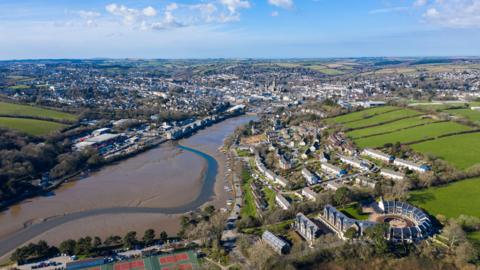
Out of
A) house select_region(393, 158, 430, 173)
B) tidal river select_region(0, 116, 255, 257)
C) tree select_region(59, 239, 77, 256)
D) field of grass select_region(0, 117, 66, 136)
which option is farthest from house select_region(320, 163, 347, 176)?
field of grass select_region(0, 117, 66, 136)

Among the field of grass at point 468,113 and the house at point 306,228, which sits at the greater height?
the field of grass at point 468,113

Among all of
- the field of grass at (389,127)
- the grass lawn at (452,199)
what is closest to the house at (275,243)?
the grass lawn at (452,199)

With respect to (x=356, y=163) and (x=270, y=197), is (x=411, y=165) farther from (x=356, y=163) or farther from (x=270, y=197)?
(x=270, y=197)

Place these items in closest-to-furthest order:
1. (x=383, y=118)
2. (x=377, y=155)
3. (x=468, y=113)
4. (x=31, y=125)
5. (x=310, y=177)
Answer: (x=310, y=177)
(x=377, y=155)
(x=31, y=125)
(x=383, y=118)
(x=468, y=113)

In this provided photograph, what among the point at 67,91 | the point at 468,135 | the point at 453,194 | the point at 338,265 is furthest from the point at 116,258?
the point at 67,91

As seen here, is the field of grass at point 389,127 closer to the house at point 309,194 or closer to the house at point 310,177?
the house at point 310,177

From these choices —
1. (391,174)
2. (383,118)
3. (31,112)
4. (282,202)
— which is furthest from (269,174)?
(31,112)

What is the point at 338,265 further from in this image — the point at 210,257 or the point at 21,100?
the point at 21,100
